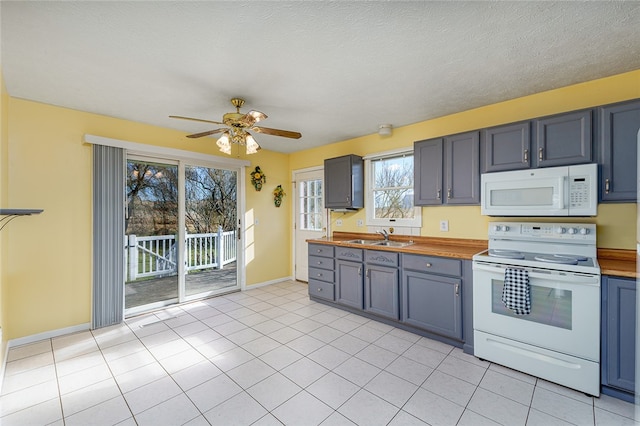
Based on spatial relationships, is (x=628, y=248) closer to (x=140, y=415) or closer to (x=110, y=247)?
(x=140, y=415)

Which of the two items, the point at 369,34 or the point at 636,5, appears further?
the point at 369,34

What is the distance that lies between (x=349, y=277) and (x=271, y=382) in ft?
5.45

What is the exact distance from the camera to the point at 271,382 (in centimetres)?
210

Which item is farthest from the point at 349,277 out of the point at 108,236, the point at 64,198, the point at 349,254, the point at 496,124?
the point at 64,198

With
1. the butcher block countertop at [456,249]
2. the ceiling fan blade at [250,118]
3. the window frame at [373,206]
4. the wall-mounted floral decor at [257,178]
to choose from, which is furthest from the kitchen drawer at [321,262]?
the ceiling fan blade at [250,118]

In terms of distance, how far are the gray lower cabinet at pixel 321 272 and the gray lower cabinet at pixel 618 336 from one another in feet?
8.44

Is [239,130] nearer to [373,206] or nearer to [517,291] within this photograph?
[373,206]

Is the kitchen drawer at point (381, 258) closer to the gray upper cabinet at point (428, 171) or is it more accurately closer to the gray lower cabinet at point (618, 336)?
the gray upper cabinet at point (428, 171)

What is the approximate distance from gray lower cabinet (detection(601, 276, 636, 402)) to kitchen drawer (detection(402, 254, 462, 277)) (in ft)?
3.21

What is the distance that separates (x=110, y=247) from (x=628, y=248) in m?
5.08

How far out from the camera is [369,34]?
176 cm

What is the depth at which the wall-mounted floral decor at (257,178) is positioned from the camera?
4605 mm

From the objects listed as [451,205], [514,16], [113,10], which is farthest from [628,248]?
[113,10]

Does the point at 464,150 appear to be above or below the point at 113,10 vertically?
below
